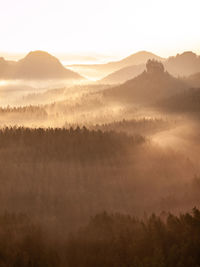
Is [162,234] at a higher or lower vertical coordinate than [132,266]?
higher

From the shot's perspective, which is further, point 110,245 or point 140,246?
Answer: point 110,245

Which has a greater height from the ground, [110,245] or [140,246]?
[110,245]

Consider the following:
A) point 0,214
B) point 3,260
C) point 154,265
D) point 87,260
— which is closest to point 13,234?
point 3,260

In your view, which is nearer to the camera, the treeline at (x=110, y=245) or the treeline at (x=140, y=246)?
the treeline at (x=140, y=246)

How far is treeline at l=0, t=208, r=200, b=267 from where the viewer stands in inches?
4611

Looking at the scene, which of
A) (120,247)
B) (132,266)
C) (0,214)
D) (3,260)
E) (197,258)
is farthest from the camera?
(0,214)

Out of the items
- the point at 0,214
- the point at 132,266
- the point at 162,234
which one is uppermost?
the point at 0,214

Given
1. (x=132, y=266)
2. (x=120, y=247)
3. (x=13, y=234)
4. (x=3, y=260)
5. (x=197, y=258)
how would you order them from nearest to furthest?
(x=197, y=258), (x=132, y=266), (x=3, y=260), (x=120, y=247), (x=13, y=234)

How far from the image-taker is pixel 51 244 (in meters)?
150

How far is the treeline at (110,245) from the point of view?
11712cm

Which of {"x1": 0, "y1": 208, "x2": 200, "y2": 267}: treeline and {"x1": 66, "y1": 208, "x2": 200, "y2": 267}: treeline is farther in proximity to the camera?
{"x1": 0, "y1": 208, "x2": 200, "y2": 267}: treeline

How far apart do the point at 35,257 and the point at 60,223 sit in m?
66.6

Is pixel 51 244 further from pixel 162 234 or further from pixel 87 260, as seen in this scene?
pixel 162 234

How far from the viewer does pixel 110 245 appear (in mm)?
136250
